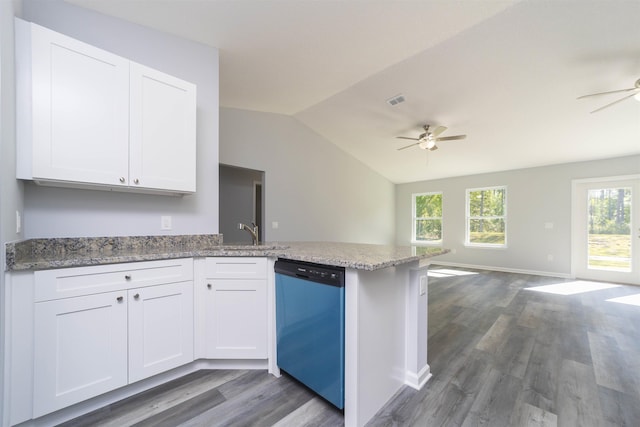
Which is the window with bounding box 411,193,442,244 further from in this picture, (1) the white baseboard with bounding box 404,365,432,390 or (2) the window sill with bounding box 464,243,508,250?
(1) the white baseboard with bounding box 404,365,432,390

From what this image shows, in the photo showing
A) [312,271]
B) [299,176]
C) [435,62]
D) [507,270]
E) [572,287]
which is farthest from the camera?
[507,270]

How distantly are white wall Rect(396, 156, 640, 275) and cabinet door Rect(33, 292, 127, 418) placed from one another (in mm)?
6915

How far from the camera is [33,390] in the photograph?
1265 mm

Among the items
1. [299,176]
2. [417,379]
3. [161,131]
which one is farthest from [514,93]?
[161,131]

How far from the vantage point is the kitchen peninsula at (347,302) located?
4.09 ft

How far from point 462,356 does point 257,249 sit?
195cm

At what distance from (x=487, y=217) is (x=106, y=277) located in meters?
7.11

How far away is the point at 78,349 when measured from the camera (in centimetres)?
138

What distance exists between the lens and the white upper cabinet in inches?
54.8

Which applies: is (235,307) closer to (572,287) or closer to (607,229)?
(572,287)

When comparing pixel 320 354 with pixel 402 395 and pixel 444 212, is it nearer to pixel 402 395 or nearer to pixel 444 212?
pixel 402 395

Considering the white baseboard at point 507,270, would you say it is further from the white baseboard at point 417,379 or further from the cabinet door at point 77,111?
the cabinet door at point 77,111

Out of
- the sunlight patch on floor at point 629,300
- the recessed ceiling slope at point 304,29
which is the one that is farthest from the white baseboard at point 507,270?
the recessed ceiling slope at point 304,29

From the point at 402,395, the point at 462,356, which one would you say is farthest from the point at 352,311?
the point at 462,356
